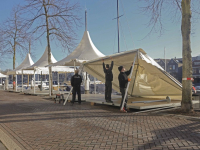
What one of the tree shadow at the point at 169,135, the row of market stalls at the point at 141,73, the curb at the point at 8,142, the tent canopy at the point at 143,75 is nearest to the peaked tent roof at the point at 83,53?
A: the row of market stalls at the point at 141,73

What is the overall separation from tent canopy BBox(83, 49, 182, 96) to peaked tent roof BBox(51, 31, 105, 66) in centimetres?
138

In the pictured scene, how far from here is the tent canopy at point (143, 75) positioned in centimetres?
972

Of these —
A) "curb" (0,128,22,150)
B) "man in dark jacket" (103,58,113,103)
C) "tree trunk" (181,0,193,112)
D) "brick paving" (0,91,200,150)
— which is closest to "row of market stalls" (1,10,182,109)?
"man in dark jacket" (103,58,113,103)

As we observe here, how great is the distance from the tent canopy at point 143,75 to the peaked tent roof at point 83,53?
1.38 metres

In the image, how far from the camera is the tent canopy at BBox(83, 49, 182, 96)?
9.72 m

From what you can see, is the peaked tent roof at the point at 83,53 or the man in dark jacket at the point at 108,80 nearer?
the man in dark jacket at the point at 108,80

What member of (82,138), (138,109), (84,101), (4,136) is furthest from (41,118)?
(84,101)

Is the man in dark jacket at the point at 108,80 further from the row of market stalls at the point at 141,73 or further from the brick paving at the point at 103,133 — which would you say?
the brick paving at the point at 103,133

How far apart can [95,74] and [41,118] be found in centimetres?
607

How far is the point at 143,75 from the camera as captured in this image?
11.7 m

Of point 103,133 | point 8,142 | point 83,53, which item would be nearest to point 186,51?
point 103,133

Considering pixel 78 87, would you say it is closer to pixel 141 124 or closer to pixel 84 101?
pixel 84 101

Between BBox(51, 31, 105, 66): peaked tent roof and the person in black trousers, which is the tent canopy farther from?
BBox(51, 31, 105, 66): peaked tent roof

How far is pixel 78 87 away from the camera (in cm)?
1127
